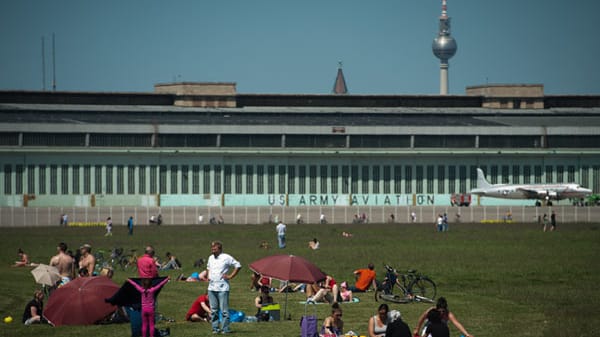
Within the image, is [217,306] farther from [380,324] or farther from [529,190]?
[529,190]

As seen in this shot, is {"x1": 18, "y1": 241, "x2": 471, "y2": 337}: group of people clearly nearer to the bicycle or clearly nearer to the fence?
the bicycle

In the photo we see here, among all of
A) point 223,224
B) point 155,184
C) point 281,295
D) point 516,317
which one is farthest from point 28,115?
point 516,317

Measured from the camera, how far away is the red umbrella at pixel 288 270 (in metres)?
31.3

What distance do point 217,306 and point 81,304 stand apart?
158 inches

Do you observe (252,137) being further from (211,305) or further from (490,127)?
(211,305)

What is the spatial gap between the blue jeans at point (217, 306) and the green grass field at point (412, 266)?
1.55ft

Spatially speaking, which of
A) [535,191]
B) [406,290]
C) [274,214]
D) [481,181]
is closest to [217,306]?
[406,290]

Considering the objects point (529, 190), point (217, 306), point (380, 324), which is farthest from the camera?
point (529, 190)

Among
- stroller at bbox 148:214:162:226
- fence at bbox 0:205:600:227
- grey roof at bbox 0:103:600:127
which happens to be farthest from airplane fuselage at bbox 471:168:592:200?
stroller at bbox 148:214:162:226

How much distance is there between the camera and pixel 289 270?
3148 cm

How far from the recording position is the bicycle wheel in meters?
37.1

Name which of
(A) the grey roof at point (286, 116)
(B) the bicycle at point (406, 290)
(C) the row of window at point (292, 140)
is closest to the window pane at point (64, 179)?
(C) the row of window at point (292, 140)

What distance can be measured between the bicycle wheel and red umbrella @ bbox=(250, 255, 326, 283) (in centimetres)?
579

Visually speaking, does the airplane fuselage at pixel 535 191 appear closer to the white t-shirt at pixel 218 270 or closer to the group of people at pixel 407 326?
the white t-shirt at pixel 218 270
